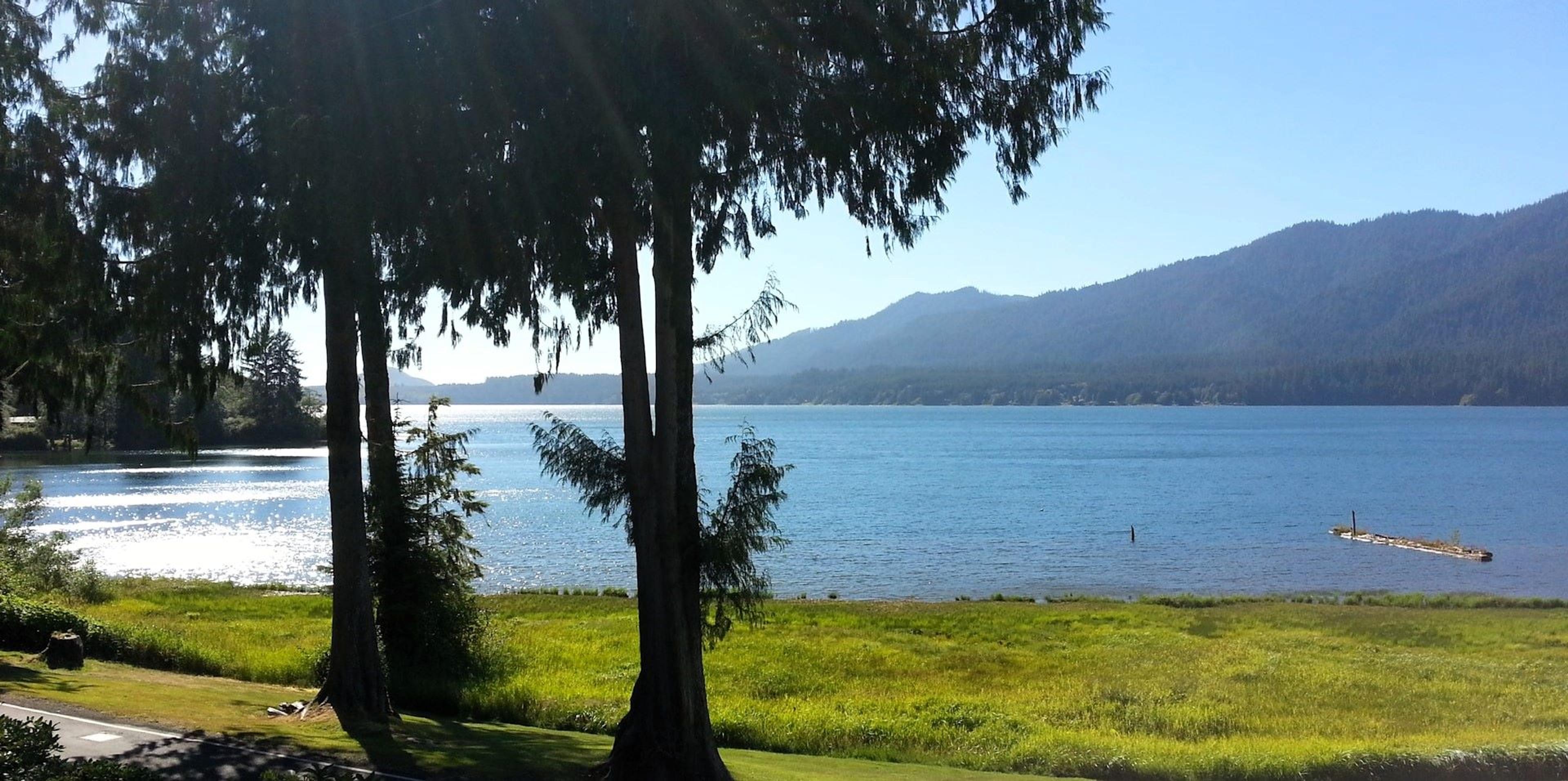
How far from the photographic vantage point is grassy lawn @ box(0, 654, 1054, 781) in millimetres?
11008

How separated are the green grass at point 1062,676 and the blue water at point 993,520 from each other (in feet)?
19.5

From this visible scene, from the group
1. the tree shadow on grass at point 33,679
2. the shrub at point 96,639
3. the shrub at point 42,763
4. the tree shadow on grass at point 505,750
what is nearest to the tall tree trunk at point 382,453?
the shrub at point 96,639

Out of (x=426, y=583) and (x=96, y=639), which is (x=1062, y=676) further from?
(x=96, y=639)

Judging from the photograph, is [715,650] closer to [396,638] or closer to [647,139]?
[396,638]

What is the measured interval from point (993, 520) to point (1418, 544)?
20655mm

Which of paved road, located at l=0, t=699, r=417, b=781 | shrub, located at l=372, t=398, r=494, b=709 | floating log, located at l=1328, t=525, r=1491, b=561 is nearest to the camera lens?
paved road, located at l=0, t=699, r=417, b=781

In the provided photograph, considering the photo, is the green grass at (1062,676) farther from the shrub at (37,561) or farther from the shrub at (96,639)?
the shrub at (37,561)

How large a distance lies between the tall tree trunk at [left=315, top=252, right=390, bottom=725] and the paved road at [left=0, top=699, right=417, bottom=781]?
2.66 m

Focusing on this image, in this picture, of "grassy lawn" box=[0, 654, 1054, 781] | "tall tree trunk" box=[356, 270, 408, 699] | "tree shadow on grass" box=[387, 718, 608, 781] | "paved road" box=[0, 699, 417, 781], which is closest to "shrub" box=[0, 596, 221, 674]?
"grassy lawn" box=[0, 654, 1054, 781]

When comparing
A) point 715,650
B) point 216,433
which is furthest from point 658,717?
point 216,433

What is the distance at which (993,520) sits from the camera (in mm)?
62938

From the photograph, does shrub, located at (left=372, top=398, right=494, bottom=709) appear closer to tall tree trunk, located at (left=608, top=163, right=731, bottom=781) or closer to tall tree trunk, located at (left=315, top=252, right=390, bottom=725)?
tall tree trunk, located at (left=315, top=252, right=390, bottom=725)

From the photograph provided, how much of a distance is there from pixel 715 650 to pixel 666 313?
16.2 m

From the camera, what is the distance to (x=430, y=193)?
1026cm
